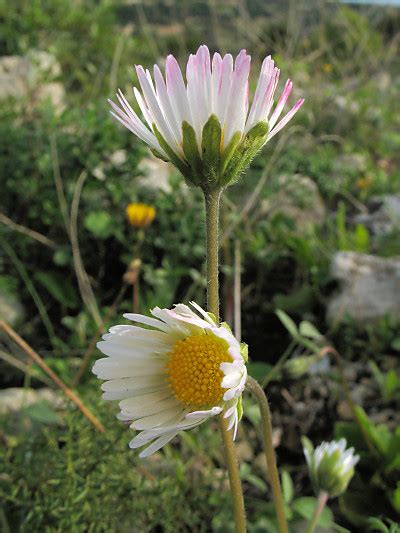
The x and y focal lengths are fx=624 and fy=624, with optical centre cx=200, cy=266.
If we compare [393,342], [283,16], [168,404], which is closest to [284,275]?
[393,342]

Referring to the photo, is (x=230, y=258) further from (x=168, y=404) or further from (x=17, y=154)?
(x=168, y=404)

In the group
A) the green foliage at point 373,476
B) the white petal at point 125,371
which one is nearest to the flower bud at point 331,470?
the green foliage at point 373,476

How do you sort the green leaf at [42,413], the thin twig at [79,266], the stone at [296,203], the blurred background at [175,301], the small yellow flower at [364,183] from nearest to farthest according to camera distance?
the blurred background at [175,301] < the green leaf at [42,413] < the thin twig at [79,266] < the stone at [296,203] < the small yellow flower at [364,183]

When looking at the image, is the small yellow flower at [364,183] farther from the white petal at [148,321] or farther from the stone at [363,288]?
the white petal at [148,321]

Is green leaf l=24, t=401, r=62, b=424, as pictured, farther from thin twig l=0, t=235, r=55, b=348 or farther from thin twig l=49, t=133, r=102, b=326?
thin twig l=0, t=235, r=55, b=348

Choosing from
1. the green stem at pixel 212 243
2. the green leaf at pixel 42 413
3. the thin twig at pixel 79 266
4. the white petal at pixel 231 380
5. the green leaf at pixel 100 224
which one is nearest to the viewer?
the white petal at pixel 231 380

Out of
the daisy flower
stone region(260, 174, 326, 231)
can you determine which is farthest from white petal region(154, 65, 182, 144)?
stone region(260, 174, 326, 231)

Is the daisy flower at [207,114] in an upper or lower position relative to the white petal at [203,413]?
upper
